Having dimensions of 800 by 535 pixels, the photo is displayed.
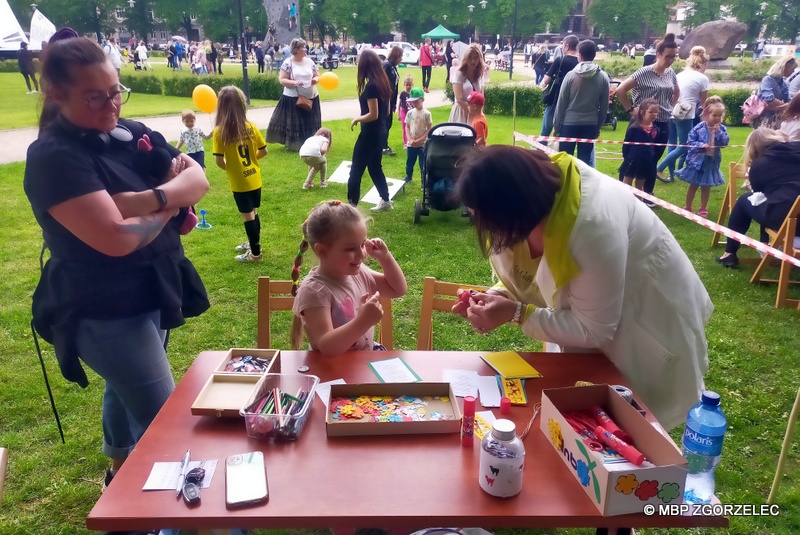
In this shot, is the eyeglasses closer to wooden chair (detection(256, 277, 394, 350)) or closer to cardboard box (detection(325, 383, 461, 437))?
wooden chair (detection(256, 277, 394, 350))

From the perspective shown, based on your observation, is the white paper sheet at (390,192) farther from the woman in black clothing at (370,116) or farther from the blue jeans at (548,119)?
the blue jeans at (548,119)

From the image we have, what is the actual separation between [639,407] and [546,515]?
595mm

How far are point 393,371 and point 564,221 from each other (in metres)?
0.84

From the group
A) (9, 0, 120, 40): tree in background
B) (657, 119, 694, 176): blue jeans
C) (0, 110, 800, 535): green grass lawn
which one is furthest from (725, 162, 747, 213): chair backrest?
(9, 0, 120, 40): tree in background

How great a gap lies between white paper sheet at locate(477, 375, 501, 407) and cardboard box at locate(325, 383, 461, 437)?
0.45 feet

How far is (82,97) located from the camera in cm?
177

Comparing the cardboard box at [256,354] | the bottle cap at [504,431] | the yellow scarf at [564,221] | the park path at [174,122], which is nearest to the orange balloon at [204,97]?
the park path at [174,122]

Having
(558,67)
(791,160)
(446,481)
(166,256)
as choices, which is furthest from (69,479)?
(558,67)

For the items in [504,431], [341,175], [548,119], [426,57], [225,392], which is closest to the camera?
[504,431]

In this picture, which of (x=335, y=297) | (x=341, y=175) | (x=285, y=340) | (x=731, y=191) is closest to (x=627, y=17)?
(x=341, y=175)

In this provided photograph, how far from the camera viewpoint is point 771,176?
4.98m

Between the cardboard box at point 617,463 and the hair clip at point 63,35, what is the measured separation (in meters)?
1.95

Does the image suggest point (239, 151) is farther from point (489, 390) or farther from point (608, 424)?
point (608, 424)

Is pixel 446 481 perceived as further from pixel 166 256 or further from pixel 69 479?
pixel 69 479
